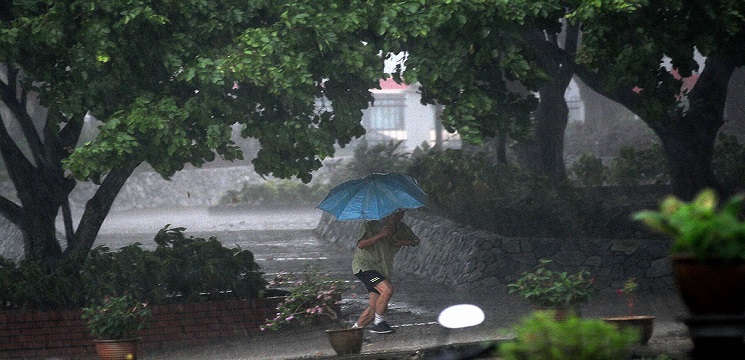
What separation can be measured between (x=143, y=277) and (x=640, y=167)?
443 inches

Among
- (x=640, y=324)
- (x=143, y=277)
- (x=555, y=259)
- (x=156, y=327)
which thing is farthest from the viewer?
(x=555, y=259)

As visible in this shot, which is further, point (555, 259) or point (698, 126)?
point (698, 126)

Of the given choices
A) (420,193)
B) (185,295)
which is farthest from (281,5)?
(185,295)

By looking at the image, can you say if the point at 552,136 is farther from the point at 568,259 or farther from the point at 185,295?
the point at 185,295

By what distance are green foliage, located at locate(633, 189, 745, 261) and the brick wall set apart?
848cm

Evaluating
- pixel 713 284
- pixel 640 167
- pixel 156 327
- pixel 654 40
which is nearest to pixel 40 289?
pixel 156 327

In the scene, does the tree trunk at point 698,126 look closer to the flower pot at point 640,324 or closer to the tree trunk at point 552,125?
the tree trunk at point 552,125

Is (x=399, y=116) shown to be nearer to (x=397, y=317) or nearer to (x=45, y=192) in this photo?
(x=397, y=317)

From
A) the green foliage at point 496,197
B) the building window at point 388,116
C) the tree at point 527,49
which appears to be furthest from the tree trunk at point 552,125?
the building window at point 388,116

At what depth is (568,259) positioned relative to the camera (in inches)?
584

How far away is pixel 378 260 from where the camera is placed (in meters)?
10.8

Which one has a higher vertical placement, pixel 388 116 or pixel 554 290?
pixel 388 116

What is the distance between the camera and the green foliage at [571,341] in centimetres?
439

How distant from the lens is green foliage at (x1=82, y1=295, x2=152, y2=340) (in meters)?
10.2
